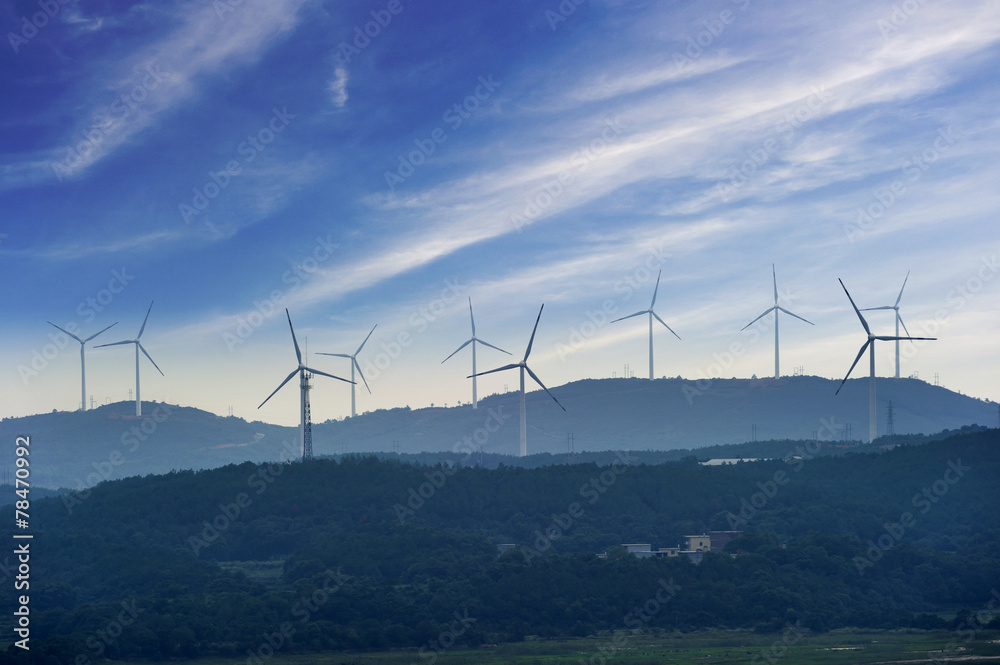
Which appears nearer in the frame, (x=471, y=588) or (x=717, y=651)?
(x=717, y=651)

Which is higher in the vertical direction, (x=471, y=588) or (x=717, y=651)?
(x=471, y=588)

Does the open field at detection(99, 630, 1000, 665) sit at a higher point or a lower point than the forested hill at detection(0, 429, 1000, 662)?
lower

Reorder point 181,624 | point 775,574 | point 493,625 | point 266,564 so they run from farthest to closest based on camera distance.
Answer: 1. point 266,564
2. point 775,574
3. point 493,625
4. point 181,624

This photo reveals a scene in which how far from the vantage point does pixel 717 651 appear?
12569cm

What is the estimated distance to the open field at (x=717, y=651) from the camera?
388 ft

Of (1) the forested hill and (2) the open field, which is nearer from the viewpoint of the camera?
(2) the open field

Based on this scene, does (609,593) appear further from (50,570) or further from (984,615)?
(50,570)

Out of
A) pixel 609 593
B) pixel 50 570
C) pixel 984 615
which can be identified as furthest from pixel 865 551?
pixel 50 570

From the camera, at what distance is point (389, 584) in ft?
534

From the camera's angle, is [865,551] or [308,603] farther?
[865,551]

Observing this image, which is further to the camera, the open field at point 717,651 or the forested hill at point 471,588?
the forested hill at point 471,588

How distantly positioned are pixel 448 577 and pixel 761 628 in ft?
151

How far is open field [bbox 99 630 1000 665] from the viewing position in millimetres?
118125

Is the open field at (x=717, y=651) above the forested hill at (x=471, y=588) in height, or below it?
below
